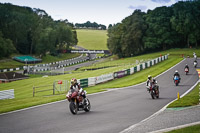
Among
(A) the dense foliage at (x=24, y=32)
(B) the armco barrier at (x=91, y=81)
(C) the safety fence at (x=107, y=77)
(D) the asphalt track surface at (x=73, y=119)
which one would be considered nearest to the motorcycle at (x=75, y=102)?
(D) the asphalt track surface at (x=73, y=119)

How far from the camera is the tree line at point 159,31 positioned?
104500 mm

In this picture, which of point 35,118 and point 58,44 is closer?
point 35,118

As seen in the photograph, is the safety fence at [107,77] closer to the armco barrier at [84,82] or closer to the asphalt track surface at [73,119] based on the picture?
the armco barrier at [84,82]

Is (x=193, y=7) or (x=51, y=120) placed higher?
(x=193, y=7)

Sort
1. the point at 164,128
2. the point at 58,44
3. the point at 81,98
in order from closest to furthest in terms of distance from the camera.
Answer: the point at 164,128, the point at 81,98, the point at 58,44

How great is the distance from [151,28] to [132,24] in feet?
25.5

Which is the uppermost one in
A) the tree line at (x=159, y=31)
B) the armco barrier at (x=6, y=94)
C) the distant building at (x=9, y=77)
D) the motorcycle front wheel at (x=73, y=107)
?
the tree line at (x=159, y=31)

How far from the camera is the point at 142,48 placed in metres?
110

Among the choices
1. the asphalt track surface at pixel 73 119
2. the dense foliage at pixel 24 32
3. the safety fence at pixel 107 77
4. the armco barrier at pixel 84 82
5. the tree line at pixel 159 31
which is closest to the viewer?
the asphalt track surface at pixel 73 119

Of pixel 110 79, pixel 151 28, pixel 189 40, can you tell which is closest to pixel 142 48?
pixel 151 28

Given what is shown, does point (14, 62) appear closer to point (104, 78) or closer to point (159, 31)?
point (159, 31)

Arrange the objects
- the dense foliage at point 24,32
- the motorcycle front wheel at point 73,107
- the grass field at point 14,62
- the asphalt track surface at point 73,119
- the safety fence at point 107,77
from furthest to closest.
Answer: the dense foliage at point 24,32 → the grass field at point 14,62 → the safety fence at point 107,77 → the motorcycle front wheel at point 73,107 → the asphalt track surface at point 73,119

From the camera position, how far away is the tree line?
10450 cm

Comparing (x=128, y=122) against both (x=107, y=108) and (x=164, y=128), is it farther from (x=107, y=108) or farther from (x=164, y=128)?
(x=107, y=108)
